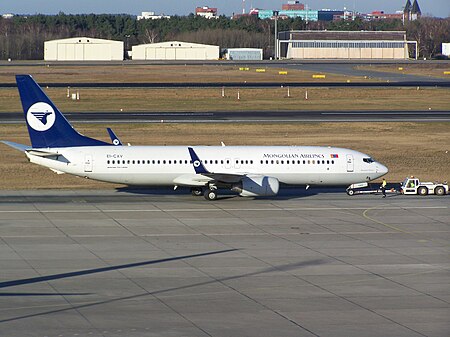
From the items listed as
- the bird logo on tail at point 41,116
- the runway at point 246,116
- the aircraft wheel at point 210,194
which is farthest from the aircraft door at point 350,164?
the runway at point 246,116

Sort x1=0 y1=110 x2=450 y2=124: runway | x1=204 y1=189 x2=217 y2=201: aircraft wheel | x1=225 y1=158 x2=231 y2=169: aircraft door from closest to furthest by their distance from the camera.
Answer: x1=204 y1=189 x2=217 y2=201: aircraft wheel, x1=225 y1=158 x2=231 y2=169: aircraft door, x1=0 y1=110 x2=450 y2=124: runway

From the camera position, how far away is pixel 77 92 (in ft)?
407

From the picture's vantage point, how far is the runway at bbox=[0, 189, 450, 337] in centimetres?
3116

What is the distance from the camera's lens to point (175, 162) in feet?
189

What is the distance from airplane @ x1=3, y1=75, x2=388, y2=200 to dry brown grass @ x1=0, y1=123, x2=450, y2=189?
6.97 m

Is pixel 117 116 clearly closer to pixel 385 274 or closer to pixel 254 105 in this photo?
pixel 254 105

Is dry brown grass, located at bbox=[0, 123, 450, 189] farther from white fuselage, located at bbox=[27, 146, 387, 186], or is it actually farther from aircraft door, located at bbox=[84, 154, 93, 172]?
aircraft door, located at bbox=[84, 154, 93, 172]

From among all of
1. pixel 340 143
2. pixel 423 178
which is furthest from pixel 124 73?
pixel 423 178

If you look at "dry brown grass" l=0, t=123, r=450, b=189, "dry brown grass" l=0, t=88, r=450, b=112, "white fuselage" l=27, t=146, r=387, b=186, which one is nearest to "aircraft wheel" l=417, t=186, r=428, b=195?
"white fuselage" l=27, t=146, r=387, b=186

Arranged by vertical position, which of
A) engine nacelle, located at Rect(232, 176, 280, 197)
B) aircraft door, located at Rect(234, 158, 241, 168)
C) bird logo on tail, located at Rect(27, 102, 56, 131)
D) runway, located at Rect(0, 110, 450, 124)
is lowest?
engine nacelle, located at Rect(232, 176, 280, 197)

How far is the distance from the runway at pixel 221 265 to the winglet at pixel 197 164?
2077 mm

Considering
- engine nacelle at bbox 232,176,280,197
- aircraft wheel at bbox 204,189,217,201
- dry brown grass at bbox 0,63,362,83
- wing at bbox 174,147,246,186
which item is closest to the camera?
wing at bbox 174,147,246,186

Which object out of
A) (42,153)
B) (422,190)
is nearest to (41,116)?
(42,153)

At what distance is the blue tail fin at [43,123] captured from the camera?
189 feet
